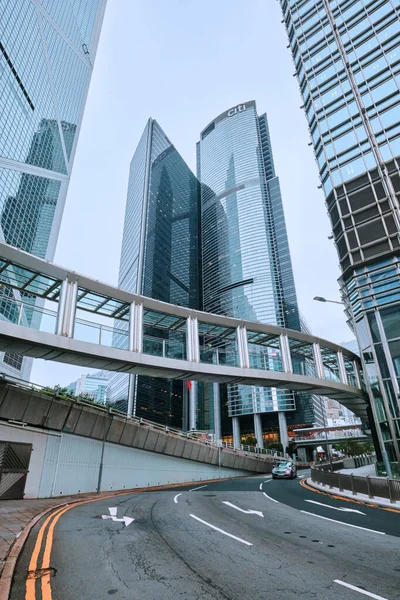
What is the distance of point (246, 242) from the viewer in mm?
142750

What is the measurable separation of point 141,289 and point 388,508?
13239 cm

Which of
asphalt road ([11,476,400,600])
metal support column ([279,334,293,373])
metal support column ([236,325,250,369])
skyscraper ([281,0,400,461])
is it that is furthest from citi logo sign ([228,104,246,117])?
asphalt road ([11,476,400,600])

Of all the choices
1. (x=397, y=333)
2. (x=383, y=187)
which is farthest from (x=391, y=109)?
(x=397, y=333)

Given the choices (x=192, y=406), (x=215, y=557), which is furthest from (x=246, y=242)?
(x=215, y=557)

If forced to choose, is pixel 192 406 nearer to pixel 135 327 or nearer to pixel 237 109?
pixel 135 327

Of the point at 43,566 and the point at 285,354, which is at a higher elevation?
the point at 285,354

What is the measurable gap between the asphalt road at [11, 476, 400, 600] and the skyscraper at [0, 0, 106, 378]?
6830cm

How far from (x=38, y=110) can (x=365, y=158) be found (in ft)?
331

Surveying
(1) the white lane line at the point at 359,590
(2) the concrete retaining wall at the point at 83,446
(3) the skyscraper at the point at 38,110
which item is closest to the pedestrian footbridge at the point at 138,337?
(2) the concrete retaining wall at the point at 83,446

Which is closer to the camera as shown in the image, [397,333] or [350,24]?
[397,333]

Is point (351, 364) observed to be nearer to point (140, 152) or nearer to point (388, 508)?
point (388, 508)

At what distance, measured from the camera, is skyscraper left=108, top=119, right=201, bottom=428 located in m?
134

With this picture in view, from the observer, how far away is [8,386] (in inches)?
738

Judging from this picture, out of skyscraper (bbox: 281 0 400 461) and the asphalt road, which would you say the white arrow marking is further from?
skyscraper (bbox: 281 0 400 461)
